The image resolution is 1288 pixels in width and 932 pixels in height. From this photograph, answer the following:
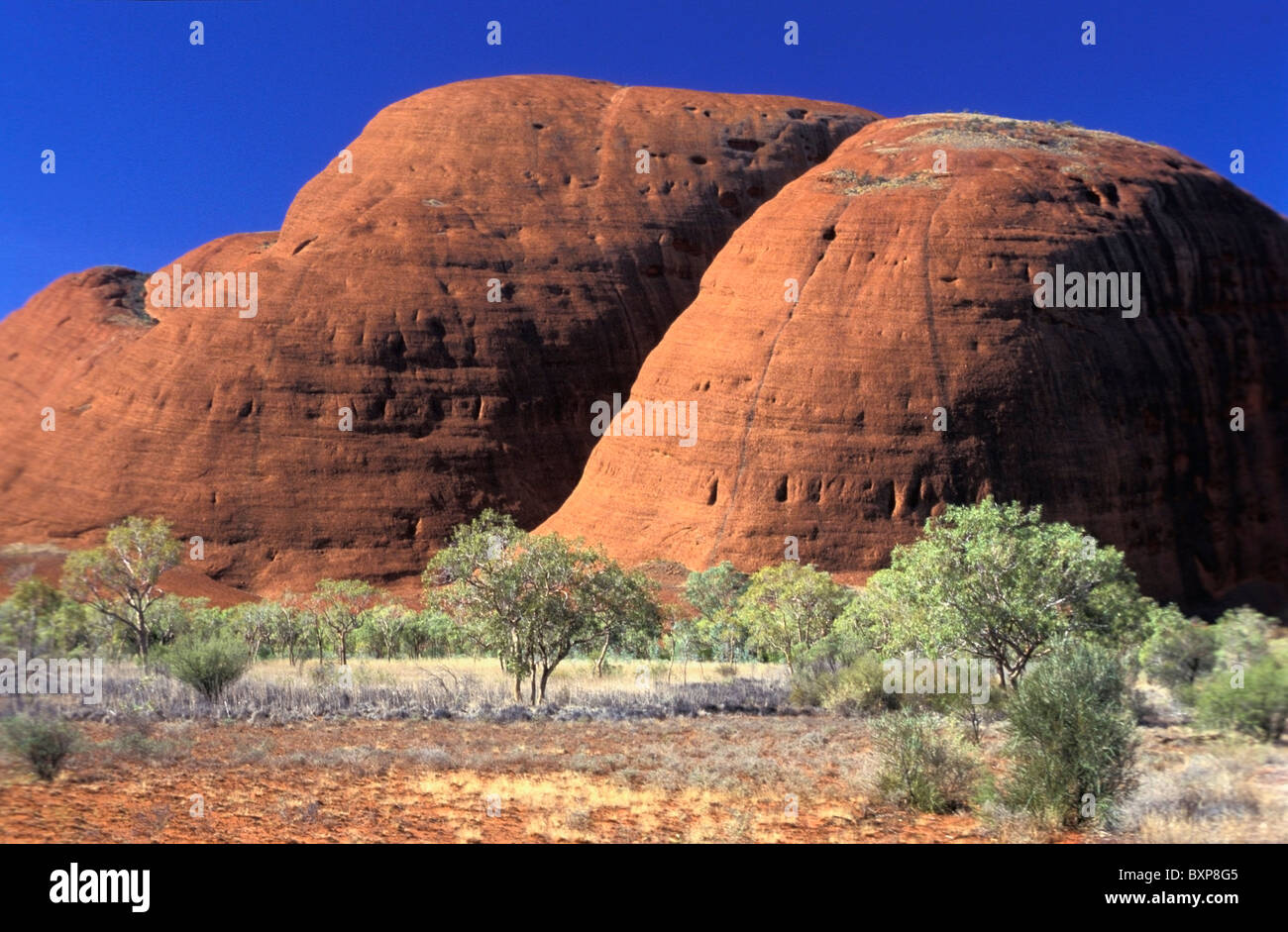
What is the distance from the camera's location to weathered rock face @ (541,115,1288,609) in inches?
1421

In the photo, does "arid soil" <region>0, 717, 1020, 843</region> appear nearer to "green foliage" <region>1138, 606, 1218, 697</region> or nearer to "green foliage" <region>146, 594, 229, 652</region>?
"green foliage" <region>1138, 606, 1218, 697</region>

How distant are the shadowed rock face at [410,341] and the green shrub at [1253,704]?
34385mm

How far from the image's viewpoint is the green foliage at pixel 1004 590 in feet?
46.5

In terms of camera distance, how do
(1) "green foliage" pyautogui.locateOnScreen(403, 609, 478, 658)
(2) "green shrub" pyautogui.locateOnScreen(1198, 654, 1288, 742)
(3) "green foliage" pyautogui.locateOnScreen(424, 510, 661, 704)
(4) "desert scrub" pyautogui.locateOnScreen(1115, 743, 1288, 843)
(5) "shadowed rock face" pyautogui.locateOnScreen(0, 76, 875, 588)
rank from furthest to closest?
(5) "shadowed rock face" pyautogui.locateOnScreen(0, 76, 875, 588) < (1) "green foliage" pyautogui.locateOnScreen(403, 609, 478, 658) < (3) "green foliage" pyautogui.locateOnScreen(424, 510, 661, 704) < (2) "green shrub" pyautogui.locateOnScreen(1198, 654, 1288, 742) < (4) "desert scrub" pyautogui.locateOnScreen(1115, 743, 1288, 843)

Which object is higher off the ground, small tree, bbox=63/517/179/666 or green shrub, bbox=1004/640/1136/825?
small tree, bbox=63/517/179/666

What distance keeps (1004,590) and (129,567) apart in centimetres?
1966

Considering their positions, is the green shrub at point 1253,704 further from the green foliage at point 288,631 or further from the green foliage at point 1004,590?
the green foliage at point 288,631

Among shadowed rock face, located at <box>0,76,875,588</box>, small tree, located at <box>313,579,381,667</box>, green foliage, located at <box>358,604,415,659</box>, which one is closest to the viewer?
small tree, located at <box>313,579,381,667</box>

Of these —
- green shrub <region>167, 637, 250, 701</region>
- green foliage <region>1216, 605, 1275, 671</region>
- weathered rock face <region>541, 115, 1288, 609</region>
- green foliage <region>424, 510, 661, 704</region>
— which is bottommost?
green foliage <region>1216, 605, 1275, 671</region>

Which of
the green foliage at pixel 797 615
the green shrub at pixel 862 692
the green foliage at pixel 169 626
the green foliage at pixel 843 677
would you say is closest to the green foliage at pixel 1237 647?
the green shrub at pixel 862 692

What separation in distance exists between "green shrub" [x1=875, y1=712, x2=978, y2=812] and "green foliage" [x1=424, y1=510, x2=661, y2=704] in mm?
8530

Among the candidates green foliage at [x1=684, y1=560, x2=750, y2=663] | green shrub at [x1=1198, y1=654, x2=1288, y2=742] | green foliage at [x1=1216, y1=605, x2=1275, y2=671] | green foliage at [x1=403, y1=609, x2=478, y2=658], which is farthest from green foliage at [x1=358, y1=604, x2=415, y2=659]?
green shrub at [x1=1198, y1=654, x2=1288, y2=742]

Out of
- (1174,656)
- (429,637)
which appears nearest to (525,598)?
(429,637)

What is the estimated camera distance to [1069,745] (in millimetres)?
9242
